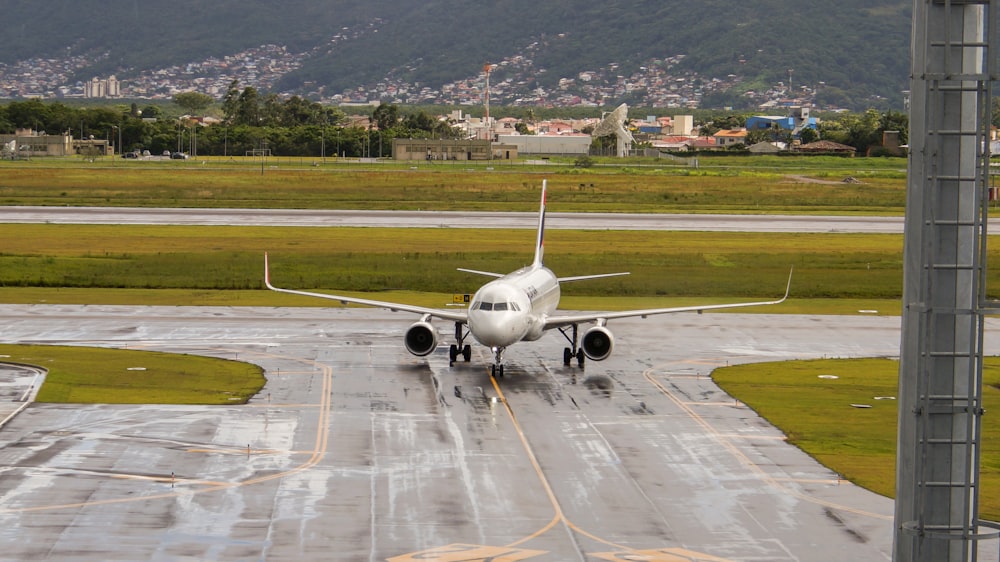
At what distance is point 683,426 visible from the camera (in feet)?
140

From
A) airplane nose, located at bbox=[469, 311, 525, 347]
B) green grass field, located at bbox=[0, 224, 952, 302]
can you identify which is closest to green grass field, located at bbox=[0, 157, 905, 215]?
green grass field, located at bbox=[0, 224, 952, 302]

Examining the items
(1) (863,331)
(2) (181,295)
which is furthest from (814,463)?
(2) (181,295)

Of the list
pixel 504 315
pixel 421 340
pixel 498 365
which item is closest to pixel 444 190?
pixel 421 340

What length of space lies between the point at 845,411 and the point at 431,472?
17.5m

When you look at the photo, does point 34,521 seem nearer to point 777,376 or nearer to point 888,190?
point 777,376

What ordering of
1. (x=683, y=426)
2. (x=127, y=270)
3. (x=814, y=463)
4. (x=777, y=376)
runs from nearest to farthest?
(x=814, y=463)
(x=683, y=426)
(x=777, y=376)
(x=127, y=270)

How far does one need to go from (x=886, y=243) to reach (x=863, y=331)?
40915mm

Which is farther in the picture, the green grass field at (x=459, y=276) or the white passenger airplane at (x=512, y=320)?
the white passenger airplane at (x=512, y=320)

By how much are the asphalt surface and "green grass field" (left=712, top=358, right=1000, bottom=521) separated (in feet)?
194

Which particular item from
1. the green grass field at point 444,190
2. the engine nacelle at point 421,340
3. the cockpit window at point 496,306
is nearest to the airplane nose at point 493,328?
the cockpit window at point 496,306

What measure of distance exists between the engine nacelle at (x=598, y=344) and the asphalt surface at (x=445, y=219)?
198 feet

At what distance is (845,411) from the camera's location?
45.8 metres

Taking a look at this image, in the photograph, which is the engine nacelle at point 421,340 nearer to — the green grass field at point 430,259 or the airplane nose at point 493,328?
the airplane nose at point 493,328

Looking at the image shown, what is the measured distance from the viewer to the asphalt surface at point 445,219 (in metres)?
113
